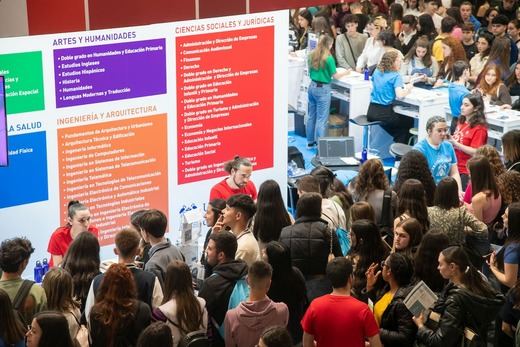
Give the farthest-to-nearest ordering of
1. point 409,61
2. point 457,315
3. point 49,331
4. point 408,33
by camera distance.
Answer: point 408,33
point 409,61
point 457,315
point 49,331

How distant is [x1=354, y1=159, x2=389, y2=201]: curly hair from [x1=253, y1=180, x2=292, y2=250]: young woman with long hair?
926 mm

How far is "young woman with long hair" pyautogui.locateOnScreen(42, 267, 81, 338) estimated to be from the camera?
519 cm

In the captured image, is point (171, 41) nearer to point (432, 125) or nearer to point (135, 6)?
point (135, 6)

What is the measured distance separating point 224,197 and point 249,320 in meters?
2.57

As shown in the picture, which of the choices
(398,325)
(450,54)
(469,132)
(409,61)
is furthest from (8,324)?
(409,61)

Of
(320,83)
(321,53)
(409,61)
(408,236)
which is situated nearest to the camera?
(408,236)

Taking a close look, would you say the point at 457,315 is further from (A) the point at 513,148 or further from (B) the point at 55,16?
(B) the point at 55,16

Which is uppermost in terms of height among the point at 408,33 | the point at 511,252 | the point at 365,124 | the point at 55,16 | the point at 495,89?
the point at 55,16

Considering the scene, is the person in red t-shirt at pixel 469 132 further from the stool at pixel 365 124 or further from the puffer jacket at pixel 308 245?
the puffer jacket at pixel 308 245

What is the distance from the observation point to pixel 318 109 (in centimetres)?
1194

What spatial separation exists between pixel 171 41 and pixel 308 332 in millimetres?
3650

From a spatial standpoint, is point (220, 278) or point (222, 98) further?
point (222, 98)

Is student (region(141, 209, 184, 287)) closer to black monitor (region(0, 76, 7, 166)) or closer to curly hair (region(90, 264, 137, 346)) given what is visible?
curly hair (region(90, 264, 137, 346))

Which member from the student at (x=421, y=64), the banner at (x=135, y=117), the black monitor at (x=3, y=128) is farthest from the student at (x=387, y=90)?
the black monitor at (x=3, y=128)
